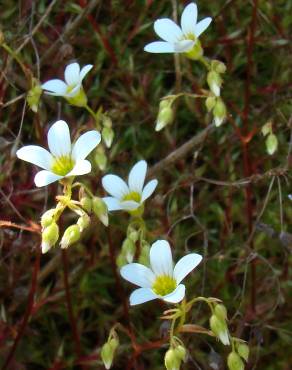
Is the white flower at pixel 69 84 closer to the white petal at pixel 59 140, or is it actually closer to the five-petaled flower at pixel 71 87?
the five-petaled flower at pixel 71 87

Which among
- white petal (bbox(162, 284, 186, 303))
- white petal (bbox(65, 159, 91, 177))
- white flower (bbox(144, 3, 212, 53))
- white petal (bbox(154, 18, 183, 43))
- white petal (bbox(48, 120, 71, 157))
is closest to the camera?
white petal (bbox(162, 284, 186, 303))

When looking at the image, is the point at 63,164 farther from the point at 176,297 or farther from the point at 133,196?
the point at 176,297

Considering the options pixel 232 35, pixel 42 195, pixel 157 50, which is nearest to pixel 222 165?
pixel 232 35

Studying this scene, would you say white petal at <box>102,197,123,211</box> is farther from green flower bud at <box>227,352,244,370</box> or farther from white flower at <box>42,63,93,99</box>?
green flower bud at <box>227,352,244,370</box>

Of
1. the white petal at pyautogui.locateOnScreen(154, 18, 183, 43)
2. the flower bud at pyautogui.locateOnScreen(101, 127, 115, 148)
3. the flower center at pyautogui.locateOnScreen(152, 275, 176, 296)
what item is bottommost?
the flower center at pyautogui.locateOnScreen(152, 275, 176, 296)

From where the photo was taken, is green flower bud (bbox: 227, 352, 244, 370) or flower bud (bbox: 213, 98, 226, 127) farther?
flower bud (bbox: 213, 98, 226, 127)

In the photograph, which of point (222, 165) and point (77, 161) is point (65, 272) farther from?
point (222, 165)

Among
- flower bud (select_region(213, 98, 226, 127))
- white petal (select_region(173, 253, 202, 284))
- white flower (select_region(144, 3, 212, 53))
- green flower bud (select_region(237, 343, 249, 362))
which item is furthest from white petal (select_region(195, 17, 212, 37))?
green flower bud (select_region(237, 343, 249, 362))
